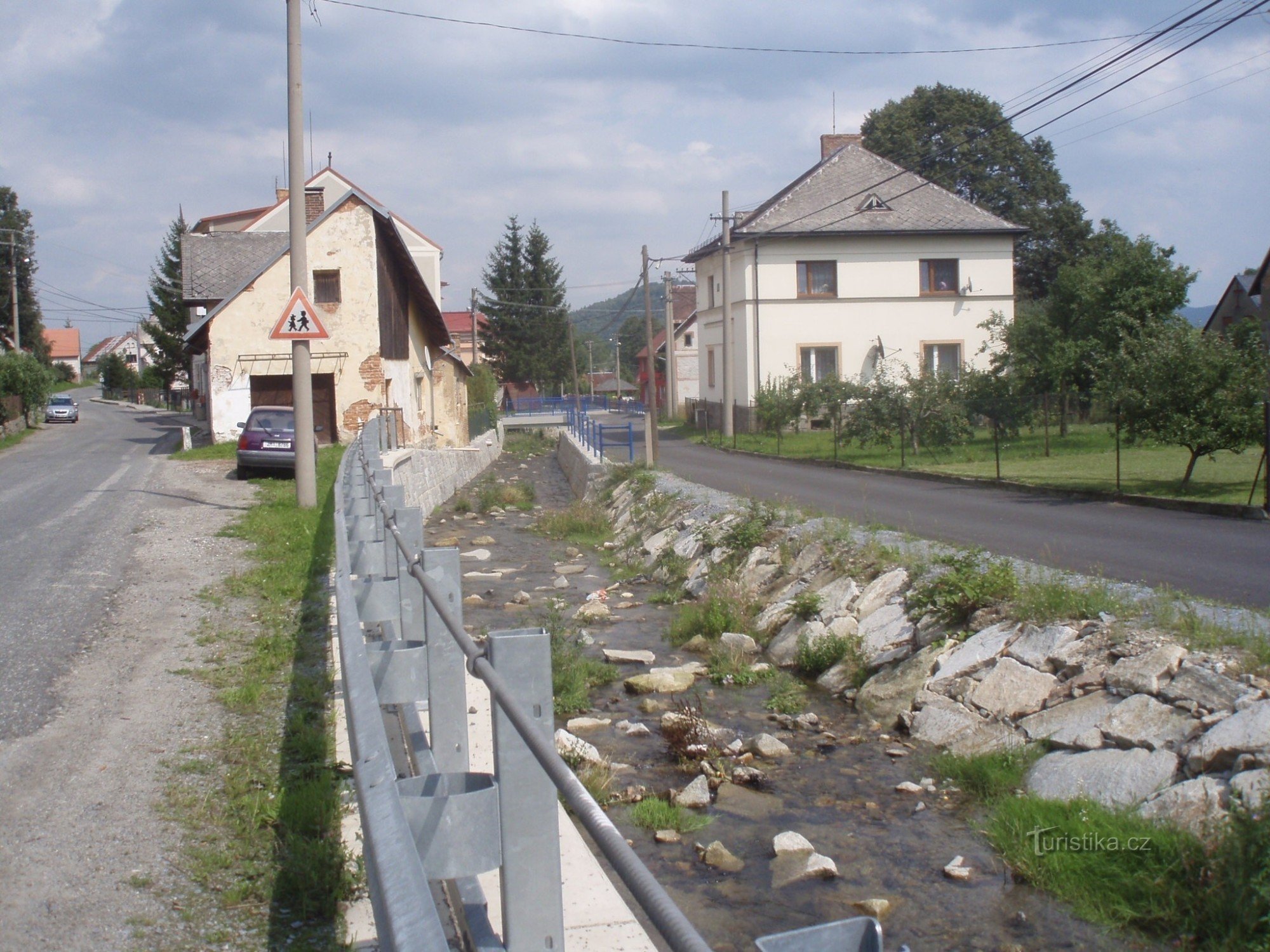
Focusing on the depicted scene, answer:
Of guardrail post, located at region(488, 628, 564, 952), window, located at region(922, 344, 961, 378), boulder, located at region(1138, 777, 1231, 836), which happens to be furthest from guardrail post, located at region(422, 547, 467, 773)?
window, located at region(922, 344, 961, 378)

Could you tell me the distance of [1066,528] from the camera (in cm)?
1463

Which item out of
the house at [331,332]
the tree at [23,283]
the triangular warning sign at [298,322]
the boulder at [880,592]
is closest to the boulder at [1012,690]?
the boulder at [880,592]

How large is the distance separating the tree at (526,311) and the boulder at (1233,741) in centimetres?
8147

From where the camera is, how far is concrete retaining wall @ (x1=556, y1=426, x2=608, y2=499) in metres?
27.7

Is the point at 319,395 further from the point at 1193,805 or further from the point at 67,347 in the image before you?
A: the point at 67,347

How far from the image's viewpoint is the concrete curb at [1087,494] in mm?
15789

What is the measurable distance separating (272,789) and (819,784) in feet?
12.0

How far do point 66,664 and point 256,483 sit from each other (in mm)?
13950

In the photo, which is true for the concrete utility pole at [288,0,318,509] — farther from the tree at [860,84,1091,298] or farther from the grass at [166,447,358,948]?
the tree at [860,84,1091,298]

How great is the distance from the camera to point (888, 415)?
2875 centimetres

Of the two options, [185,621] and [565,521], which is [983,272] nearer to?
[565,521]

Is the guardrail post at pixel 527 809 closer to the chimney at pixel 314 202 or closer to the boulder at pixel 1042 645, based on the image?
the boulder at pixel 1042 645

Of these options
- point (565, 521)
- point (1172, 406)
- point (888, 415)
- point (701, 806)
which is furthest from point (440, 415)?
point (701, 806)

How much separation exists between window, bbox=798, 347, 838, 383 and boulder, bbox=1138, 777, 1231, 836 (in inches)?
1488
